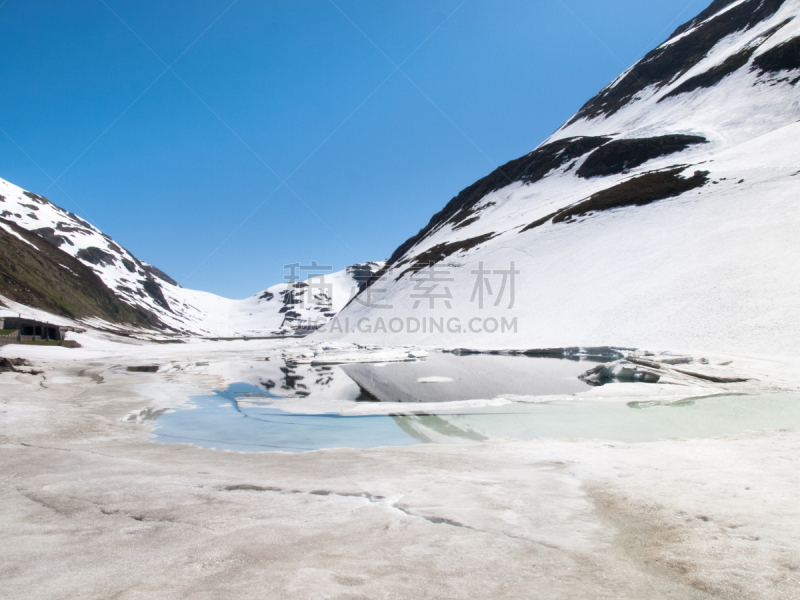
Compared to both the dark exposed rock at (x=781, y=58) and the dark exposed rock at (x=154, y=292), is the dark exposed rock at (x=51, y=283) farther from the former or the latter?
the dark exposed rock at (x=781, y=58)

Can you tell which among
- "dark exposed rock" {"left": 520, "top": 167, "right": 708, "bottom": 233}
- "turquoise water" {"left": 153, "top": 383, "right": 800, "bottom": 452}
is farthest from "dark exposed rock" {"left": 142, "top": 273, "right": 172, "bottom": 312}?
"turquoise water" {"left": 153, "top": 383, "right": 800, "bottom": 452}

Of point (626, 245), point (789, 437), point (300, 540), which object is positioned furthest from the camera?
point (626, 245)

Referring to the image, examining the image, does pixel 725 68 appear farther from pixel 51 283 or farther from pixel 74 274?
pixel 74 274

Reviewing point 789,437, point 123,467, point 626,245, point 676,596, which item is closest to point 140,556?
point 123,467

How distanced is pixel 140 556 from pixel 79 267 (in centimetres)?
14150

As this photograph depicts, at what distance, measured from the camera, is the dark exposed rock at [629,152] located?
67.7m

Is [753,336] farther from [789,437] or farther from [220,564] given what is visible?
[220,564]

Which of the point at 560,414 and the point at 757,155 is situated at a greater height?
the point at 757,155

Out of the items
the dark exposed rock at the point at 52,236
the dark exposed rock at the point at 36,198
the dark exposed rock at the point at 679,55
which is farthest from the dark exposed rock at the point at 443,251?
the dark exposed rock at the point at 36,198

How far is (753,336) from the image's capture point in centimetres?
2167

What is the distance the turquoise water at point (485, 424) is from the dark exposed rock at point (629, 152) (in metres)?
68.0

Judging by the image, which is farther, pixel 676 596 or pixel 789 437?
pixel 789 437

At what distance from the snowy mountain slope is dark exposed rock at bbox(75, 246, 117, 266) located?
5783 inches

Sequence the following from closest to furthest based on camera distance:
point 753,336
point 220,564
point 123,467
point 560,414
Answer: point 220,564
point 123,467
point 560,414
point 753,336
